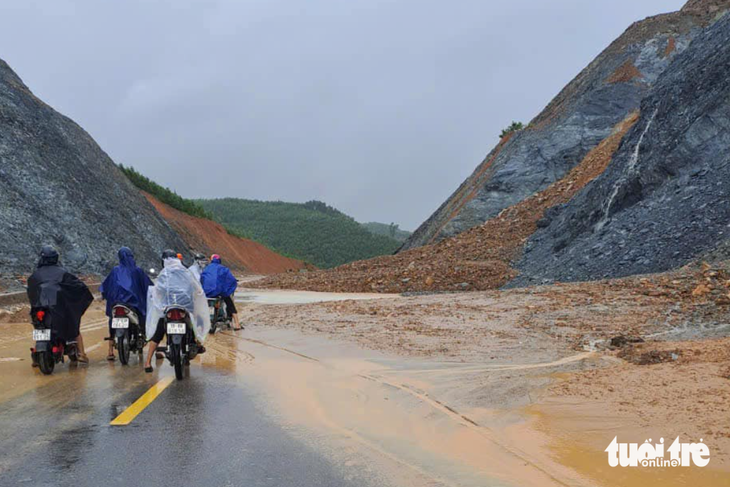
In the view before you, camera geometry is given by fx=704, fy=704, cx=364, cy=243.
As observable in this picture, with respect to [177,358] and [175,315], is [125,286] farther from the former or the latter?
[177,358]

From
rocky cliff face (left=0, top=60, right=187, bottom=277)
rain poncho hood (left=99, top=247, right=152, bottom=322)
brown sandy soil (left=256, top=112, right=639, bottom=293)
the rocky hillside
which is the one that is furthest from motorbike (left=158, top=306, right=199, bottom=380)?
brown sandy soil (left=256, top=112, right=639, bottom=293)

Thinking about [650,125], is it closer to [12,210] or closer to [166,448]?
[12,210]

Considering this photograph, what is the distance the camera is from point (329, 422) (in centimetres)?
635

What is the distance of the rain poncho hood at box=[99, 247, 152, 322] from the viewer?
9891 millimetres

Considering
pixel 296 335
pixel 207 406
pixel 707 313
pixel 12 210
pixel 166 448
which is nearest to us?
pixel 166 448

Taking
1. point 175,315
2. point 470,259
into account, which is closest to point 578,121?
point 470,259

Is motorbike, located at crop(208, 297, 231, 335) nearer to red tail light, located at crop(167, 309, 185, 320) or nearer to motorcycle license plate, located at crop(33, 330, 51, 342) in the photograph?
motorcycle license plate, located at crop(33, 330, 51, 342)

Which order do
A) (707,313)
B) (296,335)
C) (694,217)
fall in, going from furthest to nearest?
1. (694,217)
2. (296,335)
3. (707,313)

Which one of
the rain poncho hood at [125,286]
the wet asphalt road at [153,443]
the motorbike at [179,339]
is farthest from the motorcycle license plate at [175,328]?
the rain poncho hood at [125,286]

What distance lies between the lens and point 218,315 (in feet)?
47.0

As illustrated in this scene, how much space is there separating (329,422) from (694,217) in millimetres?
18456

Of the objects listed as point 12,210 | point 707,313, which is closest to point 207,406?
point 707,313

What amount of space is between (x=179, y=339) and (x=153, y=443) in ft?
10.1

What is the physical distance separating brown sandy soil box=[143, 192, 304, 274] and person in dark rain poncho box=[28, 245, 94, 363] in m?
50.5
